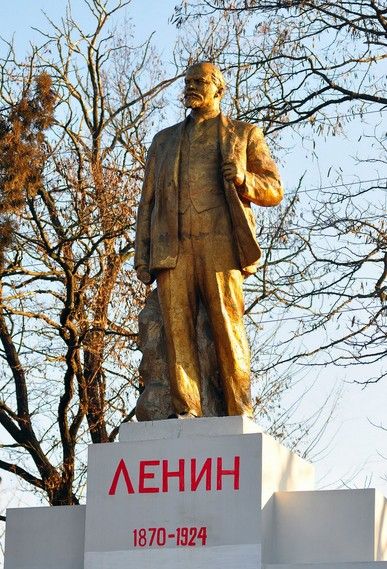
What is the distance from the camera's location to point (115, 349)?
22.1 metres

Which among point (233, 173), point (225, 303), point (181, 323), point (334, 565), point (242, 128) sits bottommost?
point (334, 565)

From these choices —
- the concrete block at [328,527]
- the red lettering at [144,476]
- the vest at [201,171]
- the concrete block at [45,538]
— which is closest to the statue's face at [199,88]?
the vest at [201,171]

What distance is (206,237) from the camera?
46.0ft

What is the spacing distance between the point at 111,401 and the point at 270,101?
13.8 feet

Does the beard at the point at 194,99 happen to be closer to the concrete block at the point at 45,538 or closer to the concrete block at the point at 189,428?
the concrete block at the point at 189,428

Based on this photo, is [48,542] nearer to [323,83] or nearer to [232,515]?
[232,515]

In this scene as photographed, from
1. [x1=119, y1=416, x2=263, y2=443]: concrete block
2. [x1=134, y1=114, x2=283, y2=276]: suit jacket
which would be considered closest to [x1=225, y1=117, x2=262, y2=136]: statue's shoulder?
[x1=134, y1=114, x2=283, y2=276]: suit jacket

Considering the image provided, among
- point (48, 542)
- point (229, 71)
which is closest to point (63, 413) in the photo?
point (229, 71)

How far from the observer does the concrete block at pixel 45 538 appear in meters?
14.0

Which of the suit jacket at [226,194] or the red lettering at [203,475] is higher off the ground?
the suit jacket at [226,194]

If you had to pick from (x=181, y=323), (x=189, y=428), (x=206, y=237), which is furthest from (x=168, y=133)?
(x=189, y=428)

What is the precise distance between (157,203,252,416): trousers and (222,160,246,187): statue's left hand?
234mm

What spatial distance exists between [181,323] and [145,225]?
85cm

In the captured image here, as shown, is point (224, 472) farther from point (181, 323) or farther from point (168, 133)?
point (168, 133)
